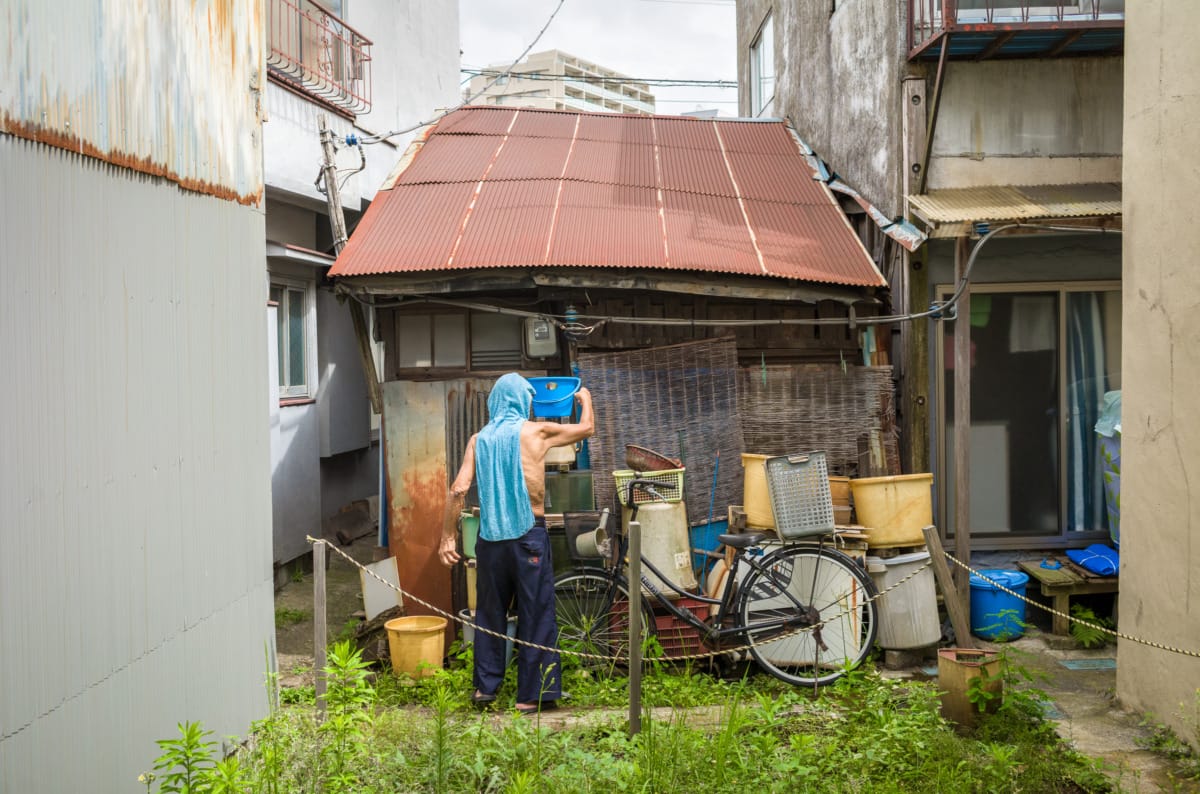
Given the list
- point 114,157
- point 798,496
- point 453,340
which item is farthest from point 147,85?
point 798,496

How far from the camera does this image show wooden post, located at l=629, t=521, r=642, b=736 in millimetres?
5949

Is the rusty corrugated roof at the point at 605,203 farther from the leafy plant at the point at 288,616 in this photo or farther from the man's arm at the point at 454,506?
the leafy plant at the point at 288,616

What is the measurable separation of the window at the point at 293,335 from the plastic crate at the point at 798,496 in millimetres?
6539

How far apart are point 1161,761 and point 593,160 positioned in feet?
26.6

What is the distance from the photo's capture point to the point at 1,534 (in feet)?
11.7

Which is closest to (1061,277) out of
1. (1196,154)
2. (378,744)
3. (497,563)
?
(1196,154)

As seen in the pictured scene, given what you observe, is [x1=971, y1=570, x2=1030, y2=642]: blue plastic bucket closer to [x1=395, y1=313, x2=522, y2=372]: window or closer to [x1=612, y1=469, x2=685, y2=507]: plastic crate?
[x1=612, y1=469, x2=685, y2=507]: plastic crate

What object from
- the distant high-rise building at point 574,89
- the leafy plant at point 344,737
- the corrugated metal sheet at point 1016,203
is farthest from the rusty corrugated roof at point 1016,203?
the distant high-rise building at point 574,89

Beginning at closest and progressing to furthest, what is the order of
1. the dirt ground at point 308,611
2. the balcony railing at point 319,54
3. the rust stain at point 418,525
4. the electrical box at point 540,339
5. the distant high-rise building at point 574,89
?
the dirt ground at point 308,611 → the rust stain at point 418,525 → the electrical box at point 540,339 → the balcony railing at point 319,54 → the distant high-rise building at point 574,89

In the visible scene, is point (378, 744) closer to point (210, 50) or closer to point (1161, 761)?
point (210, 50)

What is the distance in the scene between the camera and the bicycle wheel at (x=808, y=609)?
7.82m

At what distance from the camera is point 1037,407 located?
389 inches

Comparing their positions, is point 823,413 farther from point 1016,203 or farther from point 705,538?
point 1016,203

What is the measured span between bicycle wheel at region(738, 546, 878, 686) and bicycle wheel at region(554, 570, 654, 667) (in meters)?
0.87
